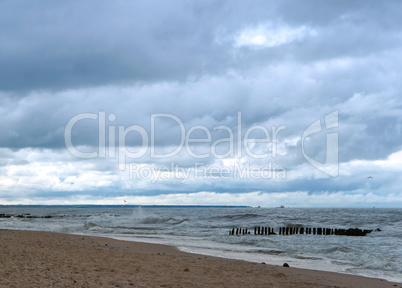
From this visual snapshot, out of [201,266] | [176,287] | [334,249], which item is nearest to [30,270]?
[176,287]

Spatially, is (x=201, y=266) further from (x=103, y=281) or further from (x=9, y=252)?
(x=9, y=252)

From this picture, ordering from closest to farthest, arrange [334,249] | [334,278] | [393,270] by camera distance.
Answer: [334,278], [393,270], [334,249]

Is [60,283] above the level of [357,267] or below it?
above

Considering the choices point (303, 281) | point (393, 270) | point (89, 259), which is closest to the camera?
point (303, 281)

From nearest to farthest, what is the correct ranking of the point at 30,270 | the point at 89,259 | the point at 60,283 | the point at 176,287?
the point at 60,283 → the point at 176,287 → the point at 30,270 → the point at 89,259

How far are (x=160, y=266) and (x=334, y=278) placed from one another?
589 cm

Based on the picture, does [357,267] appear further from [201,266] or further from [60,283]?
[60,283]

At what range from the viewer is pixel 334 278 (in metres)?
13.3

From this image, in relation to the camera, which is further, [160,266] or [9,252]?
[9,252]

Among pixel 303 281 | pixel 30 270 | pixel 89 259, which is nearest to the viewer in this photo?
pixel 30 270

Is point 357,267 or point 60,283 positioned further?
point 357,267

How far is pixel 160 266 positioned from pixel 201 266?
5.15 ft

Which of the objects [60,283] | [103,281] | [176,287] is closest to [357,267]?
[176,287]

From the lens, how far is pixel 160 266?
13.7 m
